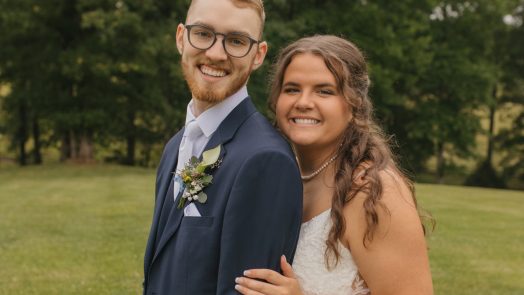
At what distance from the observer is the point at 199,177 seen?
255 centimetres

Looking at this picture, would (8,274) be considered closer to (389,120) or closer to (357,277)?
(357,277)

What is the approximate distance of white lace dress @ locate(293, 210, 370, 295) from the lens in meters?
2.87

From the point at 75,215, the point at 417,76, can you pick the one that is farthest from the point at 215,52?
the point at 417,76

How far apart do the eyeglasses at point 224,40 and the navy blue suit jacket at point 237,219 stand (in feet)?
0.83

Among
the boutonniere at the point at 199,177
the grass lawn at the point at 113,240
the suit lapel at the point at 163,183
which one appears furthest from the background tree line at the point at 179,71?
the boutonniere at the point at 199,177

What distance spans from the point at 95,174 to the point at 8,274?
54.3 feet

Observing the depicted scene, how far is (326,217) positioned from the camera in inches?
114

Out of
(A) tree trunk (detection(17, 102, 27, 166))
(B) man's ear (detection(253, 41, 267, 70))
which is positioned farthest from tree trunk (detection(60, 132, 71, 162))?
(B) man's ear (detection(253, 41, 267, 70))

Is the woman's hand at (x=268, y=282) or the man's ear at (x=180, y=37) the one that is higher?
the man's ear at (x=180, y=37)

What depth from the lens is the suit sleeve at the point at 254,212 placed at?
7.85 ft

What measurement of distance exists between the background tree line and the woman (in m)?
21.7

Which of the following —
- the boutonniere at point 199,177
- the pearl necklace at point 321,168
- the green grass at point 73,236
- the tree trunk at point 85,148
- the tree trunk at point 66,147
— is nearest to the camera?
the boutonniere at point 199,177

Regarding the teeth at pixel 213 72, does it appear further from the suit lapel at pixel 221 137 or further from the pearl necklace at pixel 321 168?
the pearl necklace at pixel 321 168

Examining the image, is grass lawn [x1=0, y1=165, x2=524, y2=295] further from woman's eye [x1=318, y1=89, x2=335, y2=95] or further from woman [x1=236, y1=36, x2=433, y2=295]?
woman's eye [x1=318, y1=89, x2=335, y2=95]
